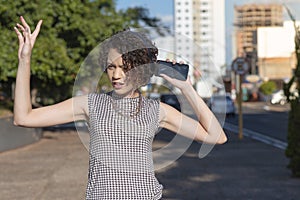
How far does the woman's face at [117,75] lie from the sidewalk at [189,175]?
692cm

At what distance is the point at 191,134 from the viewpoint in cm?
394

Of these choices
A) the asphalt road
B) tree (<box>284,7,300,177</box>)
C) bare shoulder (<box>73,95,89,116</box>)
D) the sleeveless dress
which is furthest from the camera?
the asphalt road

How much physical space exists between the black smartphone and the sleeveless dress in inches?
8.3

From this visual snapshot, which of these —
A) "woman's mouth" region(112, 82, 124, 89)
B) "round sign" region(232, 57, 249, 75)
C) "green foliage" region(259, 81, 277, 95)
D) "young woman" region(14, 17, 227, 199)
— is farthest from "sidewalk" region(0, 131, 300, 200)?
"green foliage" region(259, 81, 277, 95)

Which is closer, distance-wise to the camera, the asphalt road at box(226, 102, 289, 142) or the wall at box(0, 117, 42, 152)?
the wall at box(0, 117, 42, 152)

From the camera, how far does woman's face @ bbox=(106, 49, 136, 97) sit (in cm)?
369

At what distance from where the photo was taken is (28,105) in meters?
3.63

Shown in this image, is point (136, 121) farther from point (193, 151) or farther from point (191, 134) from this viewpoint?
point (193, 151)

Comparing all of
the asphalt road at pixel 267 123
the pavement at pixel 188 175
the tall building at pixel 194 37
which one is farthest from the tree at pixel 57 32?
the tall building at pixel 194 37

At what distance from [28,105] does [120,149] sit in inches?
19.4

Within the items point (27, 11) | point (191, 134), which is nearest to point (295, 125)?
point (191, 134)

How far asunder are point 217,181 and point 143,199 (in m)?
8.88

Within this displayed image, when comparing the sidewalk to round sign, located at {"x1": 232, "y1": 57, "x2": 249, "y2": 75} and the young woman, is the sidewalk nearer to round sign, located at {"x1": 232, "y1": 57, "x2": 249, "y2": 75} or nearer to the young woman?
round sign, located at {"x1": 232, "y1": 57, "x2": 249, "y2": 75}

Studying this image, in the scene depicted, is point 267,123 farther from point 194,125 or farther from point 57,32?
point 194,125
